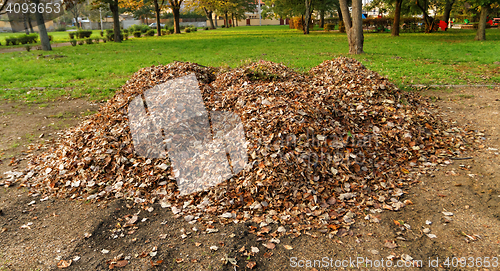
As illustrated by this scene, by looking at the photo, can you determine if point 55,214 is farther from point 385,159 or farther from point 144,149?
point 385,159

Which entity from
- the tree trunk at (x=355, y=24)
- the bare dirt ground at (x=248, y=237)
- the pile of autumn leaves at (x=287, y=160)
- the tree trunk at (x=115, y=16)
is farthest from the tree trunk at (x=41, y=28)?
the bare dirt ground at (x=248, y=237)

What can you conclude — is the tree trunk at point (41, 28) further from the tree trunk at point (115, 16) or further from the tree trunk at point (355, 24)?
the tree trunk at point (355, 24)

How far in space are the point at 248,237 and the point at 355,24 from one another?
43.8ft

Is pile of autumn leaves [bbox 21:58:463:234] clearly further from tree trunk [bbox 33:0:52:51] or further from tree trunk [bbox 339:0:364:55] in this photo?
tree trunk [bbox 33:0:52:51]

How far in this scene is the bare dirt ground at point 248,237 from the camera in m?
3.05

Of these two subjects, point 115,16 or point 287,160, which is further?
point 115,16

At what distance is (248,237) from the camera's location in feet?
11.0

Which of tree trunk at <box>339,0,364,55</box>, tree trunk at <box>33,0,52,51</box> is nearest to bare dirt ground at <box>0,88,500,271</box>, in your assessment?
tree trunk at <box>339,0,364,55</box>

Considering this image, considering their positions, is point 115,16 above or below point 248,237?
above

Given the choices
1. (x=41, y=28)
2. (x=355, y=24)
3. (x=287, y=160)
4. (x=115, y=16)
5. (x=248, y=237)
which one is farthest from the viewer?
(x=115, y=16)

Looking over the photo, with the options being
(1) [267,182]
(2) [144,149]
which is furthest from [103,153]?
(1) [267,182]

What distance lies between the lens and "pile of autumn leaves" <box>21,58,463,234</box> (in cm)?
383

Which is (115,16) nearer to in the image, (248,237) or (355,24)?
(355,24)

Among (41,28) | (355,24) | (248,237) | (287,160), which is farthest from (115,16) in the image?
(248,237)
